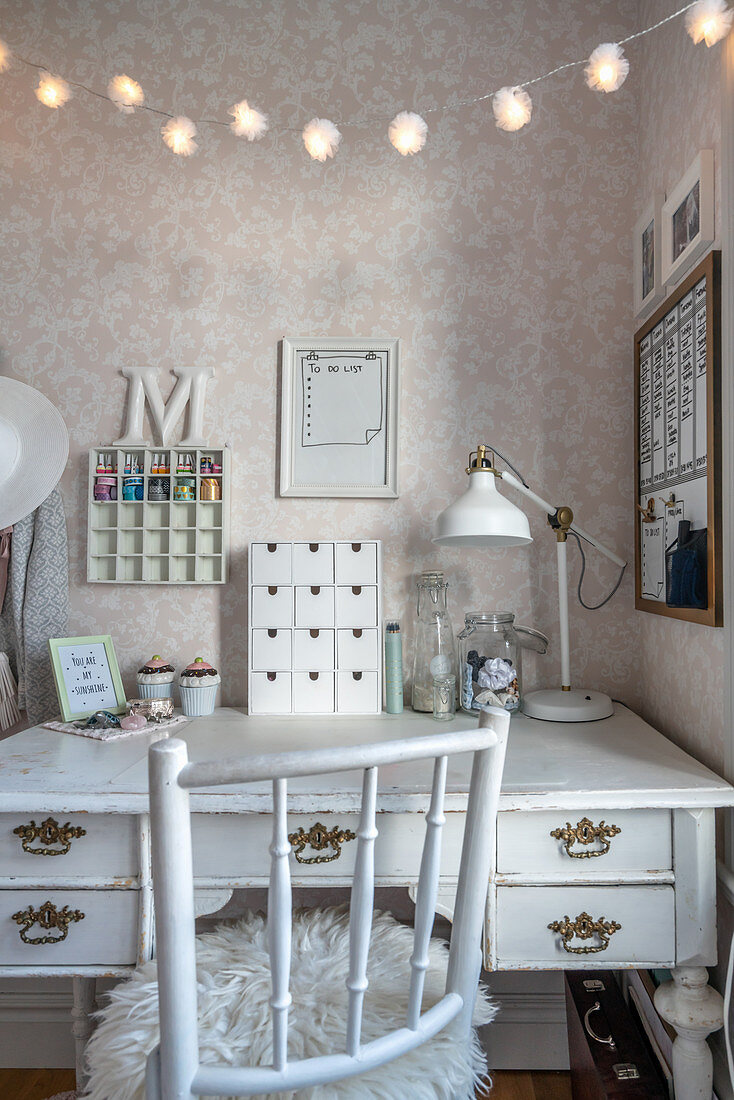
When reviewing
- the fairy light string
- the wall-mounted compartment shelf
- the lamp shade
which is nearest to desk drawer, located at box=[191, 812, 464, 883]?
the lamp shade

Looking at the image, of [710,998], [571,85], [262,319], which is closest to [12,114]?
[262,319]

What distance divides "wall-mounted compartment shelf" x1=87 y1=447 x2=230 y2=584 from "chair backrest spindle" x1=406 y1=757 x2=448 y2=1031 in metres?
1.13

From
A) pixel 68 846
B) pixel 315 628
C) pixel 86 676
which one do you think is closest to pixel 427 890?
pixel 68 846

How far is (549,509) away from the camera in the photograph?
5.47 ft

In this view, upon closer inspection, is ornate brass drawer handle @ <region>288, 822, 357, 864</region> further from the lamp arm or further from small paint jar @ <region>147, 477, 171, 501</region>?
small paint jar @ <region>147, 477, 171, 501</region>

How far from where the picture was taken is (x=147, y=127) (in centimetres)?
189

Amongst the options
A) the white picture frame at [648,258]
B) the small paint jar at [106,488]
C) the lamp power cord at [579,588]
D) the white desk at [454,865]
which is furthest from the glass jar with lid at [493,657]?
the small paint jar at [106,488]

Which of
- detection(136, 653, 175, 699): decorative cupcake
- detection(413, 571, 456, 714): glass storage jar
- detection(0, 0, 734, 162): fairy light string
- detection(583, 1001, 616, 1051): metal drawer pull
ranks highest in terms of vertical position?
detection(0, 0, 734, 162): fairy light string

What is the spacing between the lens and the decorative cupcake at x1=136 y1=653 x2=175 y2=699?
171 centimetres

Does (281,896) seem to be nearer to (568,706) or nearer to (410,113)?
(568,706)

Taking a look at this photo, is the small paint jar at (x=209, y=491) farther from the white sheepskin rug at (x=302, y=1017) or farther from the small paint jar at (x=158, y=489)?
the white sheepskin rug at (x=302, y=1017)

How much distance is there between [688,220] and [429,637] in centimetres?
109

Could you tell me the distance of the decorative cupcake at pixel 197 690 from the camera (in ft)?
5.57

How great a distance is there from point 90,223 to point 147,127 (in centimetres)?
31
